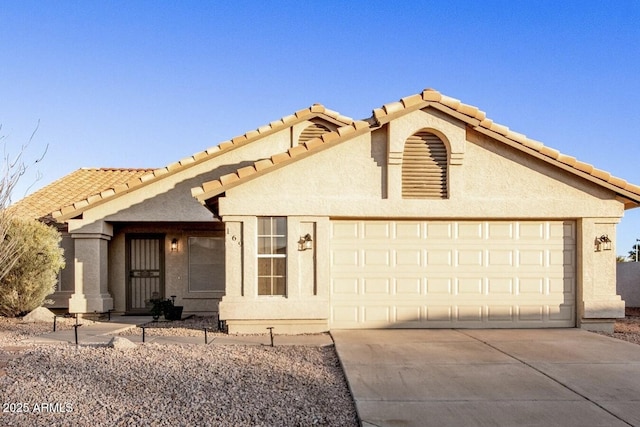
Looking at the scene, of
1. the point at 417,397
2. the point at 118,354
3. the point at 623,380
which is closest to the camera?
the point at 417,397

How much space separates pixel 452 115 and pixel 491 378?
557 centimetres

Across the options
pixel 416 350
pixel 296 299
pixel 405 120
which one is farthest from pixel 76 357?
pixel 405 120

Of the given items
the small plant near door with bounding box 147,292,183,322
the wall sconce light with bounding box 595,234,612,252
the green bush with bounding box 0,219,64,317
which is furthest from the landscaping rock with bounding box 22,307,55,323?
the wall sconce light with bounding box 595,234,612,252

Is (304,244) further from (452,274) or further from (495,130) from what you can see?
(495,130)

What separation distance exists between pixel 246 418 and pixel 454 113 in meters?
7.54

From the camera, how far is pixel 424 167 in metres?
11.0

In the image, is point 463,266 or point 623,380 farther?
point 463,266

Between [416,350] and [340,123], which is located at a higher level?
[340,123]

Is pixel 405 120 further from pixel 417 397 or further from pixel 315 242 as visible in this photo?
pixel 417 397

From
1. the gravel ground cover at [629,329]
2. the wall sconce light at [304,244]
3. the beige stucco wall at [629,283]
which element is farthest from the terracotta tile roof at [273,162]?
the beige stucco wall at [629,283]

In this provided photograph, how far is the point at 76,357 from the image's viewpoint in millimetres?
7336

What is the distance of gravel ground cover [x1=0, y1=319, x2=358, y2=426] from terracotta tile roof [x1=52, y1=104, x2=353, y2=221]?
631 cm

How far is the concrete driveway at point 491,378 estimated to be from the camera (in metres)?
5.66

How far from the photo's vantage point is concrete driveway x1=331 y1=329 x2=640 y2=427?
5660 mm
